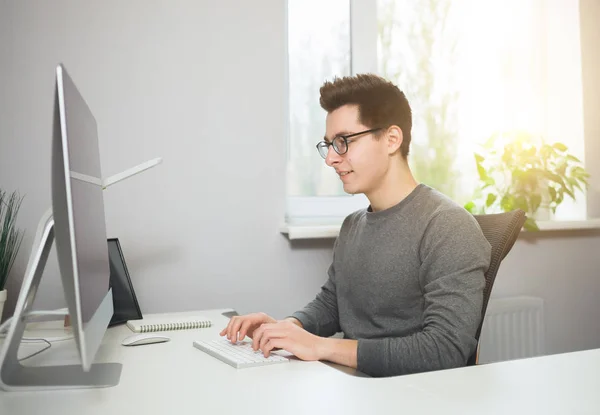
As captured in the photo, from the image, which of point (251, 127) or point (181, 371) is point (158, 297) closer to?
point (251, 127)

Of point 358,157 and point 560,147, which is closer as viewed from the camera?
point 358,157

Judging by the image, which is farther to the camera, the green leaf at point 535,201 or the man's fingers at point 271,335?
the green leaf at point 535,201

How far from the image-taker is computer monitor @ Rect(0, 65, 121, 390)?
2.73ft

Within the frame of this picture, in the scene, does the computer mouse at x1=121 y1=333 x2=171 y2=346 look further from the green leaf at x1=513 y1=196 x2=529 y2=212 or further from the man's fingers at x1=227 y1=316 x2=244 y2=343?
the green leaf at x1=513 y1=196 x2=529 y2=212

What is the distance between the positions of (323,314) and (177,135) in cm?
86

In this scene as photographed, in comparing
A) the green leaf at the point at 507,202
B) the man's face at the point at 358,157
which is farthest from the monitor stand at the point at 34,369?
the green leaf at the point at 507,202

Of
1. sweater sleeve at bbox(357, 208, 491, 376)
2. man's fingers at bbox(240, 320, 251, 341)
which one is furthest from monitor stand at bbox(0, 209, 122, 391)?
sweater sleeve at bbox(357, 208, 491, 376)

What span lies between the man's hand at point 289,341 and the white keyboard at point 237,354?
0.07 ft

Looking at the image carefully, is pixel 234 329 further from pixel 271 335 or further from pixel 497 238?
pixel 497 238

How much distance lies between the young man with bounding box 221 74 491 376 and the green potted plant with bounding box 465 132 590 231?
43.7 inches

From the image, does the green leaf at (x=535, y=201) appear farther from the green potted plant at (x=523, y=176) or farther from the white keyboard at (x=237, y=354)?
the white keyboard at (x=237, y=354)

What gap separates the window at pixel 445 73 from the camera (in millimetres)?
2488

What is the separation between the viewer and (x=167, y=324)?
5.40 feet

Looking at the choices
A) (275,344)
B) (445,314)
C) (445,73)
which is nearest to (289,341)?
(275,344)
